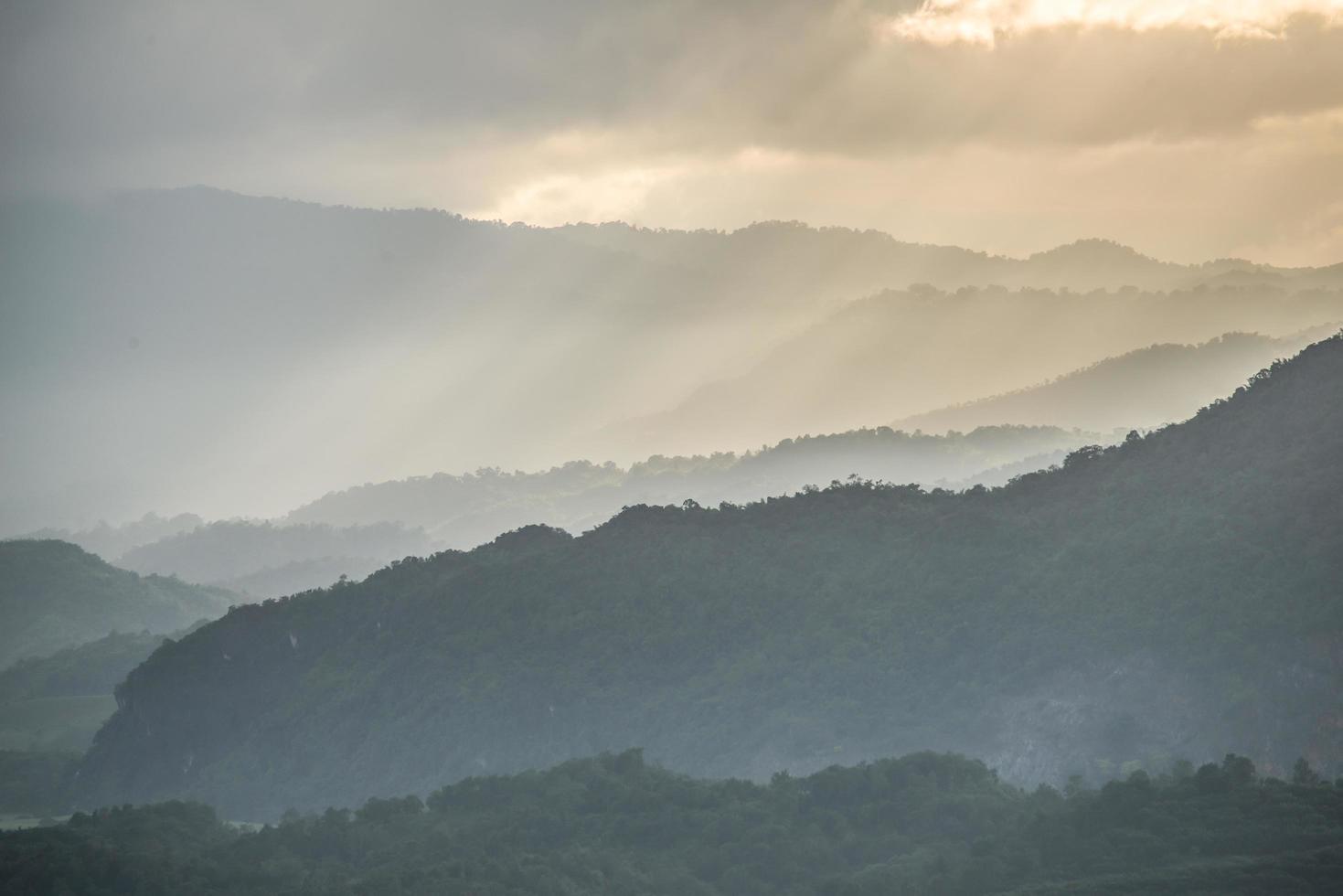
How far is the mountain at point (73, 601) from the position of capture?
170 m

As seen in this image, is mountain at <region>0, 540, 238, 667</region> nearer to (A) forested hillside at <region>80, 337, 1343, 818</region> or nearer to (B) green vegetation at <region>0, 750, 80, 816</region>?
(B) green vegetation at <region>0, 750, 80, 816</region>

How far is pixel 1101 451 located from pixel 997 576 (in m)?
16.0

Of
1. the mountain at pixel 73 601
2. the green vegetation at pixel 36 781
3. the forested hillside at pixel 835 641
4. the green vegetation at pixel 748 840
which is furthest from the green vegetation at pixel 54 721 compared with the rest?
the green vegetation at pixel 748 840

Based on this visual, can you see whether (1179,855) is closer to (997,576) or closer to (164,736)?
(997,576)

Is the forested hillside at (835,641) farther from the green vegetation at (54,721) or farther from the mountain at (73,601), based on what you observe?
the mountain at (73,601)

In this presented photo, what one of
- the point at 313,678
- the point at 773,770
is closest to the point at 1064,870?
the point at 773,770

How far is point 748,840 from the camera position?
221ft

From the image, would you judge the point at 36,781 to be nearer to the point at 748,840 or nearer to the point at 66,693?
the point at 66,693

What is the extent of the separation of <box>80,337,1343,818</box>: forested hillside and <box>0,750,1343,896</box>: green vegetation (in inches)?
426

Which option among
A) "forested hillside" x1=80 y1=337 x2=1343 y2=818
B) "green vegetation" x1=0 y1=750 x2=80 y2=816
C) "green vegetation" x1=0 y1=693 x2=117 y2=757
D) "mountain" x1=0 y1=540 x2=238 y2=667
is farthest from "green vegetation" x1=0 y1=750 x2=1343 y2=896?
"mountain" x1=0 y1=540 x2=238 y2=667

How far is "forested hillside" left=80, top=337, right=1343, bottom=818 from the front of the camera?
258 ft

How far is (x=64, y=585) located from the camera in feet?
587

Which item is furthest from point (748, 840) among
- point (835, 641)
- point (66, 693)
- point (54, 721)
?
point (66, 693)

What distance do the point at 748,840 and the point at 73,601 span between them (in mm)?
125678
